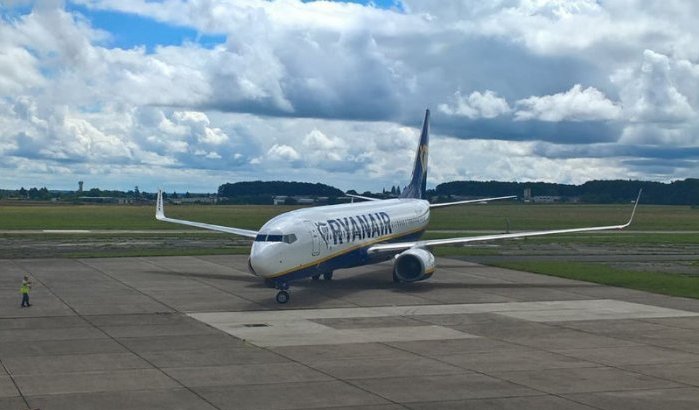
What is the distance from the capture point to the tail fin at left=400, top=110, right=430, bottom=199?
67.8 m

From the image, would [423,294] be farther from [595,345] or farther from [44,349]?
[44,349]

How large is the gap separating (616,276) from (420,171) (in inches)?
802

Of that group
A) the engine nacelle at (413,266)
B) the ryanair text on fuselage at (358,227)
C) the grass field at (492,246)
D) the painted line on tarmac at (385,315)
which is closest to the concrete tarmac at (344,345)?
the painted line on tarmac at (385,315)

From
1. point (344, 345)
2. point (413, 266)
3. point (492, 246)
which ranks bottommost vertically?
point (344, 345)

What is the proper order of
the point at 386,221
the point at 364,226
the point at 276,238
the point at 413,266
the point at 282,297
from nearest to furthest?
1. the point at 282,297
2. the point at 276,238
3. the point at 413,266
4. the point at 364,226
5. the point at 386,221

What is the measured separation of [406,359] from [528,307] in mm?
13720

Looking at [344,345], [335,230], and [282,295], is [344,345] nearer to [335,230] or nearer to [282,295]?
[282,295]

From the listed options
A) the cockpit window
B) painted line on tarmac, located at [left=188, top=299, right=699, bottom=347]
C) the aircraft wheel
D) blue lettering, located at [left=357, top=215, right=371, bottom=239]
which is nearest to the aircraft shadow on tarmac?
the aircraft wheel

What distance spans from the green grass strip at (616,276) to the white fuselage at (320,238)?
904 centimetres

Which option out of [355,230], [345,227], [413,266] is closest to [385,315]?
[345,227]

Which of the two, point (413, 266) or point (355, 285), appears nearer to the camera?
point (413, 266)

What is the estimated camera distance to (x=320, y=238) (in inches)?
1674

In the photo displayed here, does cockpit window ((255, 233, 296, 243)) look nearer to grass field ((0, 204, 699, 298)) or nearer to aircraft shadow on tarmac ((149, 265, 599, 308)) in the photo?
aircraft shadow on tarmac ((149, 265, 599, 308))

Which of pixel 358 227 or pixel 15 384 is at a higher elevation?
pixel 358 227
